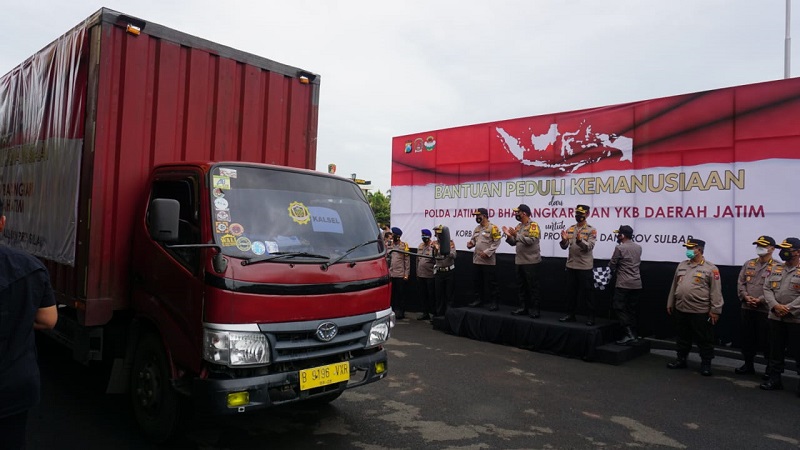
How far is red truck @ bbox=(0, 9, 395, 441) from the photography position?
3195 millimetres

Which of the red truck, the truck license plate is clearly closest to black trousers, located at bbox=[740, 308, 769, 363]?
the red truck

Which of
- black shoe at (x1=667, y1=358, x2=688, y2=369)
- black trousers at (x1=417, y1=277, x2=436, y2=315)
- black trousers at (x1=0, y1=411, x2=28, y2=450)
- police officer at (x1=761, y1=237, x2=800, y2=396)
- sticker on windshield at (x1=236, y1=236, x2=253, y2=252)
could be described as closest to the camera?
black trousers at (x1=0, y1=411, x2=28, y2=450)

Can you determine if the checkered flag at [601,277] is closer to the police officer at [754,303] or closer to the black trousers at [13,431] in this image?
the police officer at [754,303]

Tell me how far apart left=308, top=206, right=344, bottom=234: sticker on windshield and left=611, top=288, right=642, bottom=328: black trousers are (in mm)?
5094

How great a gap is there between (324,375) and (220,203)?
1.37 metres

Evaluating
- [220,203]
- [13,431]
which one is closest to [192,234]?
[220,203]

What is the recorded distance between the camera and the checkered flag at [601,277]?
794 cm

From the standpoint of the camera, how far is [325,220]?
3840mm

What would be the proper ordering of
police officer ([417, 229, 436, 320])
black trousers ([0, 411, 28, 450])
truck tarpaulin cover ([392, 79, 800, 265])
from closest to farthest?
black trousers ([0, 411, 28, 450]), truck tarpaulin cover ([392, 79, 800, 265]), police officer ([417, 229, 436, 320])

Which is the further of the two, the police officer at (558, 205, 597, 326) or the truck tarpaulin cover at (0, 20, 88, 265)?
the police officer at (558, 205, 597, 326)

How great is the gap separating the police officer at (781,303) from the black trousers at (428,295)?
562 cm

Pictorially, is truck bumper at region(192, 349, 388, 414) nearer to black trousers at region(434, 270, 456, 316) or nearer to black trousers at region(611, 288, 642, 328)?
black trousers at region(611, 288, 642, 328)

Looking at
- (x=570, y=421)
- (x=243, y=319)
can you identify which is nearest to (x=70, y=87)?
(x=243, y=319)

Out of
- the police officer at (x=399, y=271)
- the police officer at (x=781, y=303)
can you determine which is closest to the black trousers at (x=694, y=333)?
the police officer at (x=781, y=303)
